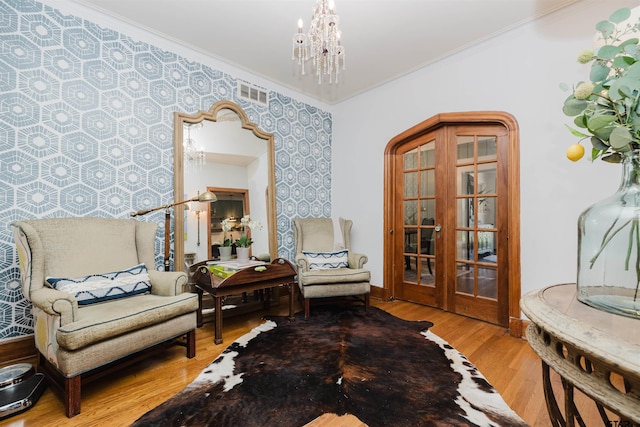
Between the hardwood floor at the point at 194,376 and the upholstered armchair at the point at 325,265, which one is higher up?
the upholstered armchair at the point at 325,265

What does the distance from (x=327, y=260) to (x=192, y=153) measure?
185 cm

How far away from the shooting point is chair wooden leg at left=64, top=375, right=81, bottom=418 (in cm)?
154

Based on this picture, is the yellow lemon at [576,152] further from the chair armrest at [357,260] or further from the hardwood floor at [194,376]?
the chair armrest at [357,260]

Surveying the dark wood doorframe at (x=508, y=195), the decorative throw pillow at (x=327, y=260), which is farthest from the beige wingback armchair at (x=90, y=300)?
the dark wood doorframe at (x=508, y=195)

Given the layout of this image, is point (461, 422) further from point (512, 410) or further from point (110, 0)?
point (110, 0)

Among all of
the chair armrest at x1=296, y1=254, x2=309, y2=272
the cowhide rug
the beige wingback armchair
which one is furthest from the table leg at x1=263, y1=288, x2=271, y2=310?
the beige wingback armchair

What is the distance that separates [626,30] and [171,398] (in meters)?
2.53

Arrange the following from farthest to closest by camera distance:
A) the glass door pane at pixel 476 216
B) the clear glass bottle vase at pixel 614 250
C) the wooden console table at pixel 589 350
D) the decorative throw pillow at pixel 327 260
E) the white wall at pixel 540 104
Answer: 1. the decorative throw pillow at pixel 327 260
2. the glass door pane at pixel 476 216
3. the white wall at pixel 540 104
4. the clear glass bottle vase at pixel 614 250
5. the wooden console table at pixel 589 350

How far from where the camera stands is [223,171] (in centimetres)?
320

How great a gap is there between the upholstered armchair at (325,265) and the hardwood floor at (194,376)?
720mm

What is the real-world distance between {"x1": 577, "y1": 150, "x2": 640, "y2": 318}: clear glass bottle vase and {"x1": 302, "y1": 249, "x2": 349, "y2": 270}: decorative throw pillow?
2.48 metres

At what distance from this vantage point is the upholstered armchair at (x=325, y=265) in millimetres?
2941

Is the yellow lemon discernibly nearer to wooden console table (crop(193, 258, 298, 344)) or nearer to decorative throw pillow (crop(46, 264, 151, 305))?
wooden console table (crop(193, 258, 298, 344))

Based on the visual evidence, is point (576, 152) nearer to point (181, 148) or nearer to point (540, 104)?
point (540, 104)
